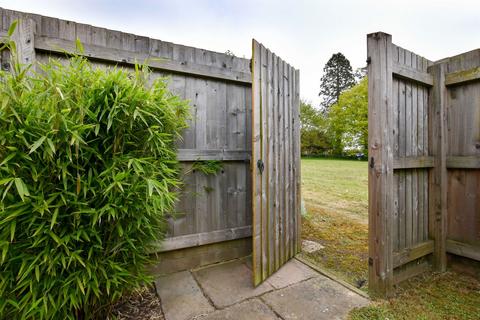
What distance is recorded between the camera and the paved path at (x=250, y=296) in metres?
1.47

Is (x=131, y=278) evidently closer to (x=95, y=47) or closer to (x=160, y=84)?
(x=160, y=84)

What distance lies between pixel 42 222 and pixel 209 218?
134cm

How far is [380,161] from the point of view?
62.8 inches

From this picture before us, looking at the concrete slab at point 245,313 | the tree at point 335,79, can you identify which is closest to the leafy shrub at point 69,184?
the concrete slab at point 245,313

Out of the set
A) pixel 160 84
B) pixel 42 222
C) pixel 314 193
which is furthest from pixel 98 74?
pixel 314 193

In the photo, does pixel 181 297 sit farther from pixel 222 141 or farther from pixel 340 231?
pixel 340 231

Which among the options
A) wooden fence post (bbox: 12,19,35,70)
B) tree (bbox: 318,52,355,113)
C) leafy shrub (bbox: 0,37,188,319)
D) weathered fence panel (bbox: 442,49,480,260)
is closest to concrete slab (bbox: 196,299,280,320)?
leafy shrub (bbox: 0,37,188,319)

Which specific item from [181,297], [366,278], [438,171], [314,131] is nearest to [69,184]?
[181,297]

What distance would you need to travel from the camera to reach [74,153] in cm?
106

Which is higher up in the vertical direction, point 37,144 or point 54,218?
point 37,144

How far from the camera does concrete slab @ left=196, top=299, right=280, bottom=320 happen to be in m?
1.43

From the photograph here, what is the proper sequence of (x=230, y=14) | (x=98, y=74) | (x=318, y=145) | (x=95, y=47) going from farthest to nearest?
(x=318, y=145)
(x=230, y=14)
(x=95, y=47)
(x=98, y=74)

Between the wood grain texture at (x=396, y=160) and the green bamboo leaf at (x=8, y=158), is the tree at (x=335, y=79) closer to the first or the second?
the wood grain texture at (x=396, y=160)

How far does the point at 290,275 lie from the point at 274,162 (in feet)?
3.33
